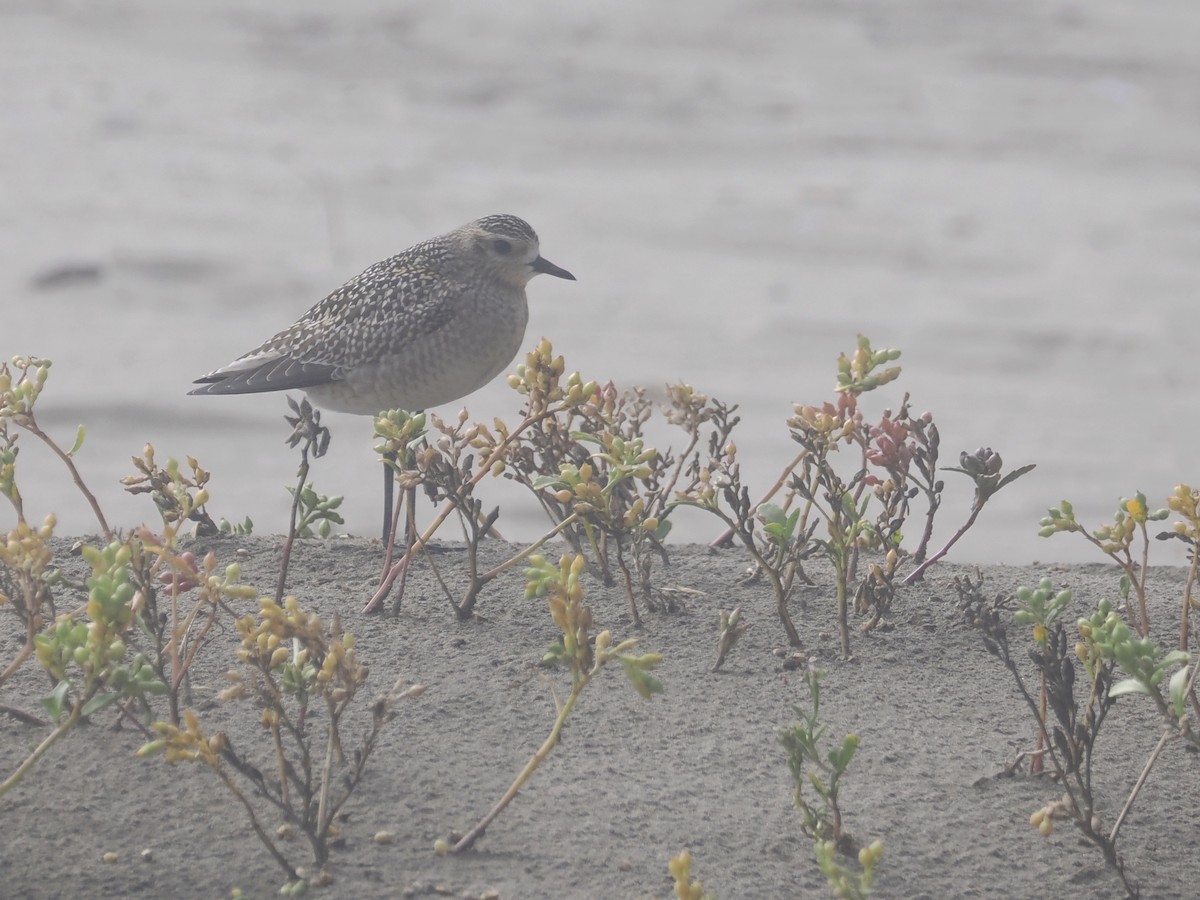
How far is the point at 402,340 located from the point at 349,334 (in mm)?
186

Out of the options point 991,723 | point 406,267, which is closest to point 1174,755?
point 991,723

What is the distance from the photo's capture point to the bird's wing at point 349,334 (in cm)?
482

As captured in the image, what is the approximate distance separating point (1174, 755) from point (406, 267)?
290 centimetres

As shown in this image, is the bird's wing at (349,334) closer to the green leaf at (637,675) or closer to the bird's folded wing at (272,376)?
the bird's folded wing at (272,376)

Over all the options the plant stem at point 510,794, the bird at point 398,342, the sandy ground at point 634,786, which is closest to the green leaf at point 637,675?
the plant stem at point 510,794

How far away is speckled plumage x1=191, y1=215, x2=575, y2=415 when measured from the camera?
4809 millimetres

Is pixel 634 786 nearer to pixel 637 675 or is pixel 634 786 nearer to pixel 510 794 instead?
pixel 510 794

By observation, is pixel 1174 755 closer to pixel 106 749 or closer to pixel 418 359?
pixel 106 749

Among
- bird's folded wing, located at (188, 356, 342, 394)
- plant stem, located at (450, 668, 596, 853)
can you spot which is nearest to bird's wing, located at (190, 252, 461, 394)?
bird's folded wing, located at (188, 356, 342, 394)

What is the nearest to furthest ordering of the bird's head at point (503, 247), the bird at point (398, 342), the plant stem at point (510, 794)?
1. the plant stem at point (510, 794)
2. the bird at point (398, 342)
3. the bird's head at point (503, 247)

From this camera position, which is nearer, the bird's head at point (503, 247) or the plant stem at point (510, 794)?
the plant stem at point (510, 794)

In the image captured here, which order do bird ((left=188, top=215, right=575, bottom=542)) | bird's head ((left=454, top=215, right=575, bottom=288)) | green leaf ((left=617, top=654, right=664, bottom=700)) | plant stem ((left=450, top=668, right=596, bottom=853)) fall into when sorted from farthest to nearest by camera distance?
bird's head ((left=454, top=215, right=575, bottom=288)) → bird ((left=188, top=215, right=575, bottom=542)) → plant stem ((left=450, top=668, right=596, bottom=853)) → green leaf ((left=617, top=654, right=664, bottom=700))

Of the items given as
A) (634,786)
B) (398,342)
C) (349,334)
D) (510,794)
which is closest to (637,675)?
(510,794)

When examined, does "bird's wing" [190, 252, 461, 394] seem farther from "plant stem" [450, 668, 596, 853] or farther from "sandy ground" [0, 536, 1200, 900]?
"plant stem" [450, 668, 596, 853]
